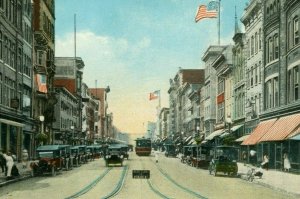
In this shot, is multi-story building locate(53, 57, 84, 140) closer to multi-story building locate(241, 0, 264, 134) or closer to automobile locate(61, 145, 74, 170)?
multi-story building locate(241, 0, 264, 134)

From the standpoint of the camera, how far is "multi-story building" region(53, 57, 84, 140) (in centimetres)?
12600

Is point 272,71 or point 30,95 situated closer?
point 272,71

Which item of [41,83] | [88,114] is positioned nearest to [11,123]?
[41,83]

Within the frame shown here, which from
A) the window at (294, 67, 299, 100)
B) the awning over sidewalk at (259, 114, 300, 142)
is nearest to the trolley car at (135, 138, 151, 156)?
the awning over sidewalk at (259, 114, 300, 142)

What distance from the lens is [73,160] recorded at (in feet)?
177

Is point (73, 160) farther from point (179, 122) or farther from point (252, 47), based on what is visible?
point (179, 122)

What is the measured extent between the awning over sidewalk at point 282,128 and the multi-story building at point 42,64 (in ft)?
96.5

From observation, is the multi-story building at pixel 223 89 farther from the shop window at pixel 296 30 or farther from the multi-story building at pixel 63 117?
the shop window at pixel 296 30

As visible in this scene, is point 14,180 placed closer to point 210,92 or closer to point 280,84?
point 280,84

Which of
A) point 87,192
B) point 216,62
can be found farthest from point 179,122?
point 87,192

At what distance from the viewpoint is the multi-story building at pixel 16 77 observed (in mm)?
52812

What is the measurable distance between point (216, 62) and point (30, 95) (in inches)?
1065

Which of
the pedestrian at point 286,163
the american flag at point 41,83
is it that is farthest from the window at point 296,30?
the american flag at point 41,83

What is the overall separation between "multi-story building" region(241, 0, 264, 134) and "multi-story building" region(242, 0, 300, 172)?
10.2 ft
